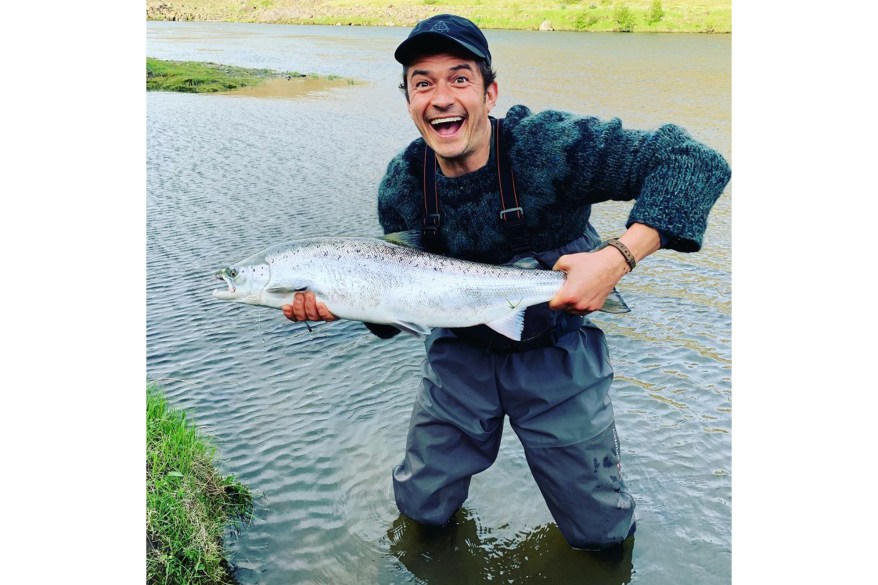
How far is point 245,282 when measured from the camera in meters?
3.15

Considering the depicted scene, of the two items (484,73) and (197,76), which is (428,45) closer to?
(484,73)

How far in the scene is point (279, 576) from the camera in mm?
3516

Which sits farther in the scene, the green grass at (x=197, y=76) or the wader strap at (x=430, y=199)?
the green grass at (x=197, y=76)

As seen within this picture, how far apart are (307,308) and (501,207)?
36.4 inches

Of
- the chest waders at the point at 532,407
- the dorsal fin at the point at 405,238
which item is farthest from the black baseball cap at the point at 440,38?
the dorsal fin at the point at 405,238

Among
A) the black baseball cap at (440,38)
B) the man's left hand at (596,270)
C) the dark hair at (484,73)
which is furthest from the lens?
the dark hair at (484,73)

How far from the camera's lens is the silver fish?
3035 mm

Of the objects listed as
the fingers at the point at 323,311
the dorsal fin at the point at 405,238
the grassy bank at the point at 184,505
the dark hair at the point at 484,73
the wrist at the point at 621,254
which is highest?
the dark hair at the point at 484,73

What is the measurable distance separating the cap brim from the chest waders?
0.37 metres

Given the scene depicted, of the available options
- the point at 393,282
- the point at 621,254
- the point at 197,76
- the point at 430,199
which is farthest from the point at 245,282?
the point at 197,76

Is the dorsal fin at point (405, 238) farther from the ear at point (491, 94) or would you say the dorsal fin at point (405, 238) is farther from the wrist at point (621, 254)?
the wrist at point (621, 254)

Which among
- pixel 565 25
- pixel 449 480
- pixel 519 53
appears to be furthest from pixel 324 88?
pixel 449 480

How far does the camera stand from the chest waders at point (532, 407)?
10.5 ft

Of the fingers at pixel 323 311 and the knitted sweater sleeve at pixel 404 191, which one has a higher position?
the knitted sweater sleeve at pixel 404 191
